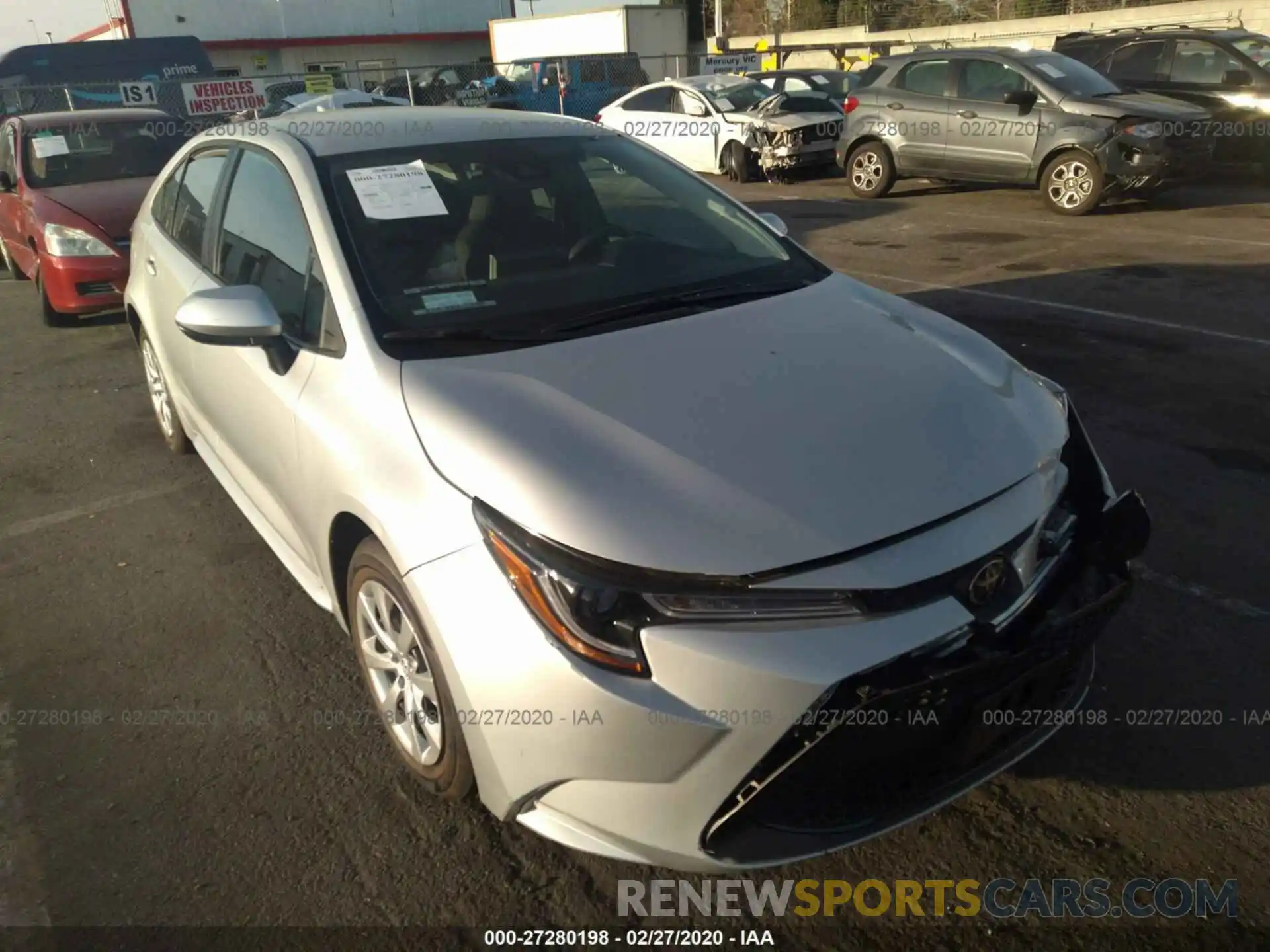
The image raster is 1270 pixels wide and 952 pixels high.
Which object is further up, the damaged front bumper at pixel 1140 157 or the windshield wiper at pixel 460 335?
the windshield wiper at pixel 460 335

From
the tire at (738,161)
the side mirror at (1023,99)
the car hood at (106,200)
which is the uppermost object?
the side mirror at (1023,99)

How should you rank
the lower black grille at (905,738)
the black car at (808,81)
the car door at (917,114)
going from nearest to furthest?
the lower black grille at (905,738)
the car door at (917,114)
the black car at (808,81)

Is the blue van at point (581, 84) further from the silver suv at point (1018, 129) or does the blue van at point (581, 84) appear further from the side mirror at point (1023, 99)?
the side mirror at point (1023, 99)

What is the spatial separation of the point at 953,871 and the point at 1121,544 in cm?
90

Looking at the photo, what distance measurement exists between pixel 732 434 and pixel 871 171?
11.0 meters

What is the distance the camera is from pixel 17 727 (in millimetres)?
3047

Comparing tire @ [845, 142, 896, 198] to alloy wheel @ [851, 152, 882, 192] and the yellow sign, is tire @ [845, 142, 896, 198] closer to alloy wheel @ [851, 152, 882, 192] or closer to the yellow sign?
alloy wheel @ [851, 152, 882, 192]

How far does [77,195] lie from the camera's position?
7566mm

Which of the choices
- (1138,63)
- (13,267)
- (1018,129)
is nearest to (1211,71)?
(1138,63)

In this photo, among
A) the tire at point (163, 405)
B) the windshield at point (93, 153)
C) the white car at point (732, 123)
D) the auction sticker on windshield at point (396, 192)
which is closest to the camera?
the auction sticker on windshield at point (396, 192)

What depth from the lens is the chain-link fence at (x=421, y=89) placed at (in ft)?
68.5

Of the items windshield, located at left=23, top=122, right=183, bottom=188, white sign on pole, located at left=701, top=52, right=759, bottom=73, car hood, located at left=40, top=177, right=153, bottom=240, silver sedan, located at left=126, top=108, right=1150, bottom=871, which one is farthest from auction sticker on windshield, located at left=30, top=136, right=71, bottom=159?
white sign on pole, located at left=701, top=52, right=759, bottom=73

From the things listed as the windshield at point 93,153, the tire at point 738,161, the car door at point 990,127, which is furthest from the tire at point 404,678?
the tire at point 738,161

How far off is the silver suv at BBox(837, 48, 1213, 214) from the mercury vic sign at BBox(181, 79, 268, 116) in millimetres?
15298
